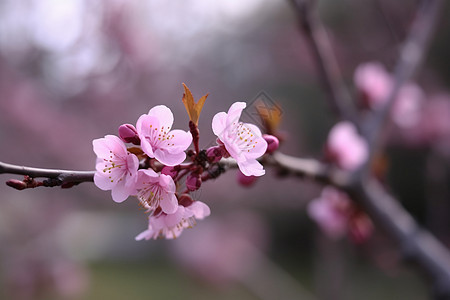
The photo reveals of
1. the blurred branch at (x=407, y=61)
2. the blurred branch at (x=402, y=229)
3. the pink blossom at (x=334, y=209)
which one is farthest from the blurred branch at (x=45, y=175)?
the pink blossom at (x=334, y=209)

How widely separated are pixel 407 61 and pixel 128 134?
1.48 meters

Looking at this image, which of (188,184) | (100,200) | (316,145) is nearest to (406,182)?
(316,145)

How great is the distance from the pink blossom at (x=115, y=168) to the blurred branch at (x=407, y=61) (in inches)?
35.9

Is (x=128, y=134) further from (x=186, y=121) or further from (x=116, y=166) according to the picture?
(x=186, y=121)

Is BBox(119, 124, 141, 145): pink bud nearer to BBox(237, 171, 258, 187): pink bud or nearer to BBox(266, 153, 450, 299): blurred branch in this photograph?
BBox(237, 171, 258, 187): pink bud

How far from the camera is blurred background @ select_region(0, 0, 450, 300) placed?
388 cm

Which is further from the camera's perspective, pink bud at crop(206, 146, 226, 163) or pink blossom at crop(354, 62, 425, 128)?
pink blossom at crop(354, 62, 425, 128)

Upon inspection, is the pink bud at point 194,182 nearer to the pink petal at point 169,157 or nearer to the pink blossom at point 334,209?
the pink petal at point 169,157

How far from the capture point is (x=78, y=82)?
423 centimetres

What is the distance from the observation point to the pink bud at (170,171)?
76 centimetres

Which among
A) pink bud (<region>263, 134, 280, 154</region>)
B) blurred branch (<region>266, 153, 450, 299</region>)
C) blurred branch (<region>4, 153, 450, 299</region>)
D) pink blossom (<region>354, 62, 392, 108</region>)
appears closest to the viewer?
pink bud (<region>263, 134, 280, 154</region>)

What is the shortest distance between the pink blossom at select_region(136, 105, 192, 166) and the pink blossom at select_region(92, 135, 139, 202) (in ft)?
0.13

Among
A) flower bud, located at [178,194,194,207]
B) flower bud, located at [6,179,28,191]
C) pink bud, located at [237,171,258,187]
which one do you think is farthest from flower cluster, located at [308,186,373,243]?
flower bud, located at [6,179,28,191]

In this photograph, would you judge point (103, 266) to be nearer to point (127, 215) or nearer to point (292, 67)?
point (127, 215)
